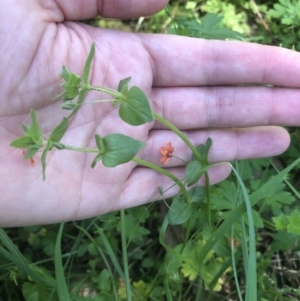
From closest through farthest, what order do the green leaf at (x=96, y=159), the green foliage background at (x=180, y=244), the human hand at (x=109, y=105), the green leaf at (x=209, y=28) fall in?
the green leaf at (x=96, y=159)
the human hand at (x=109, y=105)
the green foliage background at (x=180, y=244)
the green leaf at (x=209, y=28)

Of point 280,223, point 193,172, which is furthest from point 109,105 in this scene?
point 280,223

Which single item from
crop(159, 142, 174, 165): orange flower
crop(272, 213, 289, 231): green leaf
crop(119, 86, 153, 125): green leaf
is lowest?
crop(272, 213, 289, 231): green leaf

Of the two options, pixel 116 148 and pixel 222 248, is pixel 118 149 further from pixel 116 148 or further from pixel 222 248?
pixel 222 248

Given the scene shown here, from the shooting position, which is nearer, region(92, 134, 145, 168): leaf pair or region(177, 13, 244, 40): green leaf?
region(92, 134, 145, 168): leaf pair

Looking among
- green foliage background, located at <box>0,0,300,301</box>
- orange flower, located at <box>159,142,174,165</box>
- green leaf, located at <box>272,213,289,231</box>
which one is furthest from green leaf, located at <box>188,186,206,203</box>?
green leaf, located at <box>272,213,289,231</box>

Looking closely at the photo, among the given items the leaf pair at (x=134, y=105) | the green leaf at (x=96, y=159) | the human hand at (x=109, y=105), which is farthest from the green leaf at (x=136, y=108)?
the human hand at (x=109, y=105)

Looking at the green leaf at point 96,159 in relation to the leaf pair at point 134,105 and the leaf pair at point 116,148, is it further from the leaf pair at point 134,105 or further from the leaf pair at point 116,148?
the leaf pair at point 134,105

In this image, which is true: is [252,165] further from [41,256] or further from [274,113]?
[41,256]

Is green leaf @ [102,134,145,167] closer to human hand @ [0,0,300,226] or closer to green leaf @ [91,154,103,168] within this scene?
green leaf @ [91,154,103,168]
